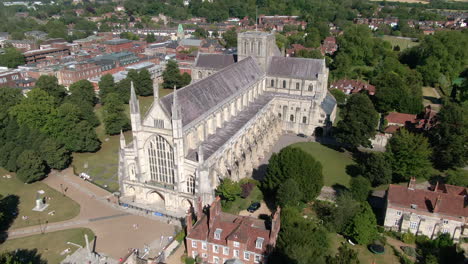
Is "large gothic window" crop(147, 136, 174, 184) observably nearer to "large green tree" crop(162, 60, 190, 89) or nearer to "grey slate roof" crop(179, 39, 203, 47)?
"large green tree" crop(162, 60, 190, 89)

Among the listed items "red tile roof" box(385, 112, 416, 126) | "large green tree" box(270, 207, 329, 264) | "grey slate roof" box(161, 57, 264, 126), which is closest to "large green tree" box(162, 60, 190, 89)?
"grey slate roof" box(161, 57, 264, 126)

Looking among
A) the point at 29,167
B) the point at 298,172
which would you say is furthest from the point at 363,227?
the point at 29,167

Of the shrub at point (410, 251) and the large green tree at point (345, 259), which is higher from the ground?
the large green tree at point (345, 259)

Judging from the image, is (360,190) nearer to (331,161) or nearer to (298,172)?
(298,172)

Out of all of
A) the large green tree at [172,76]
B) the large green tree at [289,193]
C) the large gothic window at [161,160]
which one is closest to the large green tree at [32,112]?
the large gothic window at [161,160]

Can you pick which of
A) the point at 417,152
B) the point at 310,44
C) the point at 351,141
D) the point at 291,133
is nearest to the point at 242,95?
the point at 291,133

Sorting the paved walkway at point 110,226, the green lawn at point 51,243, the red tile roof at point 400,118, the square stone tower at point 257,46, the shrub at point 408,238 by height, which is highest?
the square stone tower at point 257,46

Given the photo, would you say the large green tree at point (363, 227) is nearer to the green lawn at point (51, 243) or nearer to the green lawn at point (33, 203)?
the green lawn at point (51, 243)

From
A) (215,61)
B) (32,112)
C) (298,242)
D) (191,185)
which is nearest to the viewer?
(298,242)
